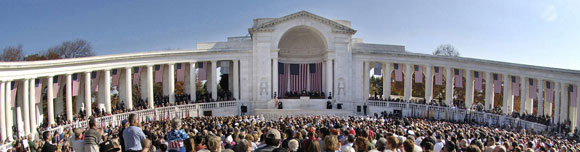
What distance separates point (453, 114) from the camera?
39.8 m

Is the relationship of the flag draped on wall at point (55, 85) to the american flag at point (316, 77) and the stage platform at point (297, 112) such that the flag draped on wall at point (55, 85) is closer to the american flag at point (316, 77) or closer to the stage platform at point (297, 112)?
the stage platform at point (297, 112)

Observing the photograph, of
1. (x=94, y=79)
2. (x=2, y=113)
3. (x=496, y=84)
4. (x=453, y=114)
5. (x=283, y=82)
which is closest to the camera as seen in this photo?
(x=2, y=113)

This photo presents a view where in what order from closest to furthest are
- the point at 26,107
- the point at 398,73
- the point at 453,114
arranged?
the point at 26,107
the point at 453,114
the point at 398,73

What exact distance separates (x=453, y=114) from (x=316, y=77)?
17.5 meters

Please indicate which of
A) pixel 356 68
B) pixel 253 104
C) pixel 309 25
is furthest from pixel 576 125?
pixel 253 104

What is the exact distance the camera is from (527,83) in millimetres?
41312

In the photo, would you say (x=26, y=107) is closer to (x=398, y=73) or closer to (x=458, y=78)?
(x=398, y=73)

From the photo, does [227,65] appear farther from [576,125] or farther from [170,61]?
[576,125]

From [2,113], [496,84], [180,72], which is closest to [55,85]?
[2,113]

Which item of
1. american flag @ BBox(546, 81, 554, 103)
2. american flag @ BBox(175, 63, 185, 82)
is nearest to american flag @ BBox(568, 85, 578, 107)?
american flag @ BBox(546, 81, 554, 103)

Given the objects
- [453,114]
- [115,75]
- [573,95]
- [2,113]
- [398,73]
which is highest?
[398,73]

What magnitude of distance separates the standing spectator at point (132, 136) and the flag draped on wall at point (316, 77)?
40.3 meters

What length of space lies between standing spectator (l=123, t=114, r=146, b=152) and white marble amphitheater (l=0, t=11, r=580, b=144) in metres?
28.9

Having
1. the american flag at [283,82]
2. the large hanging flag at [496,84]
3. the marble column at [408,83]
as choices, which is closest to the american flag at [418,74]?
the marble column at [408,83]
